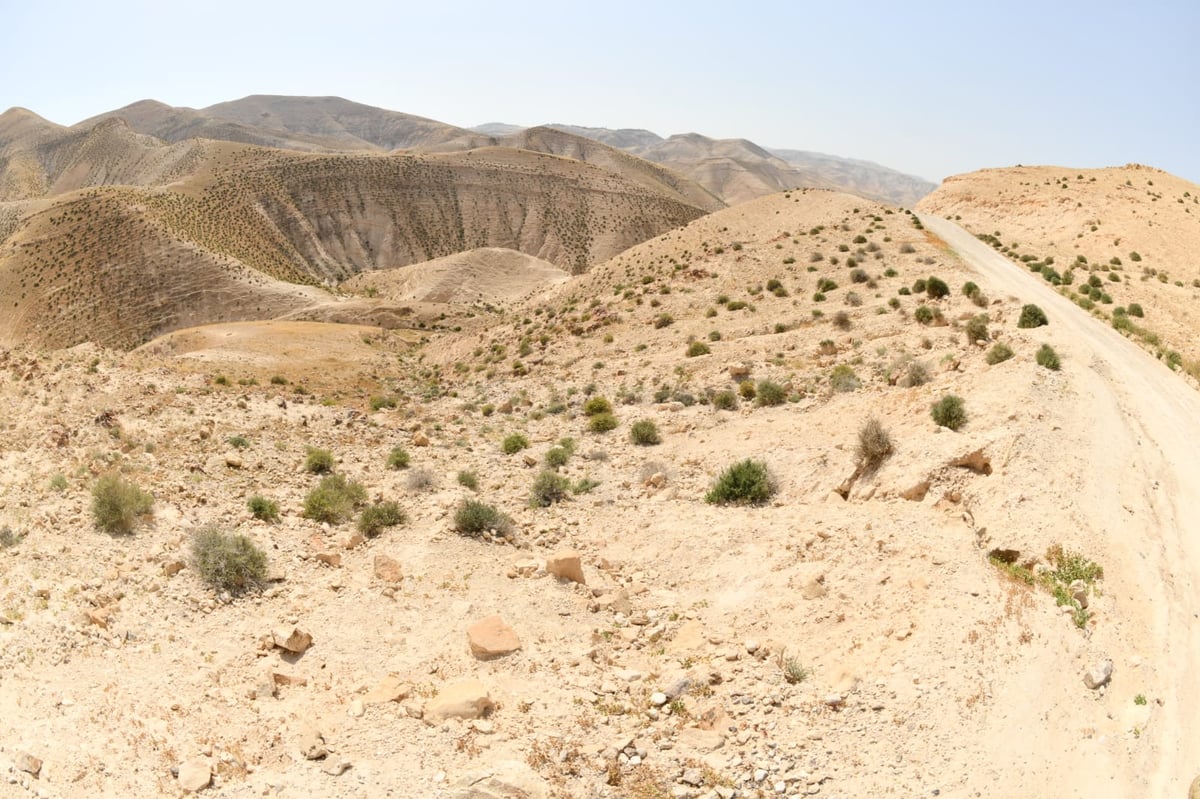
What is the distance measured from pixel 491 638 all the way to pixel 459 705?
1685 mm

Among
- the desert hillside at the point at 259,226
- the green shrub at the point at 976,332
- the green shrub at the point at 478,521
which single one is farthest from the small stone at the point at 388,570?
the desert hillside at the point at 259,226

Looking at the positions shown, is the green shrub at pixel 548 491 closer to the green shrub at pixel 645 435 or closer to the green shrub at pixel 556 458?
the green shrub at pixel 556 458

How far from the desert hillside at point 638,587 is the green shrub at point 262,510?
68mm

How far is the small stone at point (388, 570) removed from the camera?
13.3 metres

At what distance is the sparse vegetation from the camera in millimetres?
13625

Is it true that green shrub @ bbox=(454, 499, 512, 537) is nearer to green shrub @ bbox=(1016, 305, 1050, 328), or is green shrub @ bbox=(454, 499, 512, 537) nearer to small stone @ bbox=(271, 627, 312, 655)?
small stone @ bbox=(271, 627, 312, 655)

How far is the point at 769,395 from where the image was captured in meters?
22.0

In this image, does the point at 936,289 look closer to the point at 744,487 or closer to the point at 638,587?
the point at 744,487

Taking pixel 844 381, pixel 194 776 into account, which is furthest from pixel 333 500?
pixel 844 381

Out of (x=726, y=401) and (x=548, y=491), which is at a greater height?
(x=726, y=401)

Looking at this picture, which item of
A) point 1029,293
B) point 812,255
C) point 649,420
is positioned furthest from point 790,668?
point 812,255

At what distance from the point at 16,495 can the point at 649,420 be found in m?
14.5

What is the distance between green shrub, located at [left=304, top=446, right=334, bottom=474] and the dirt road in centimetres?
1609

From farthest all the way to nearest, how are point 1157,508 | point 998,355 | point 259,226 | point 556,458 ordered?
point 259,226, point 556,458, point 998,355, point 1157,508
